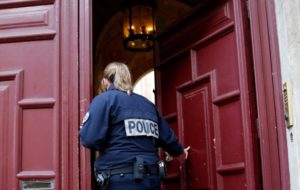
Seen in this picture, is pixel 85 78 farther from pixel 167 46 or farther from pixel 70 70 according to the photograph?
pixel 167 46

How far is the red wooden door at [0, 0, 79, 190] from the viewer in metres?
4.10

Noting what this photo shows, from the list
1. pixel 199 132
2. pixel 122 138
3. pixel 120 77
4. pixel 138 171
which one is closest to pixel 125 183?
pixel 138 171

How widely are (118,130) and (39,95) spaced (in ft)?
2.38

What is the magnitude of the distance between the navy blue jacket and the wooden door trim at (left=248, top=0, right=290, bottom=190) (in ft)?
2.31

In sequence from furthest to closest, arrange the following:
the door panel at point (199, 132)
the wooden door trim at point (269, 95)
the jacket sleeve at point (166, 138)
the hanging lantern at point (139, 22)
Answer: the hanging lantern at point (139, 22) → the door panel at point (199, 132) → the jacket sleeve at point (166, 138) → the wooden door trim at point (269, 95)

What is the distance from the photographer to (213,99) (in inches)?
173

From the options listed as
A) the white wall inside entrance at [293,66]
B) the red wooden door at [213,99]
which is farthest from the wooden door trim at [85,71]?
the white wall inside entrance at [293,66]

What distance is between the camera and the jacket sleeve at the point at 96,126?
3760 mm

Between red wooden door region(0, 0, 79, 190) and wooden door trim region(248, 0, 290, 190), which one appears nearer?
wooden door trim region(248, 0, 290, 190)

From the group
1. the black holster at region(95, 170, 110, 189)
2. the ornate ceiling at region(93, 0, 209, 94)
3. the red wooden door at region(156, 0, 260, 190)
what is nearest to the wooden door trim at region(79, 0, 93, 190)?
the black holster at region(95, 170, 110, 189)

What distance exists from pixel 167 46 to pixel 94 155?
131cm

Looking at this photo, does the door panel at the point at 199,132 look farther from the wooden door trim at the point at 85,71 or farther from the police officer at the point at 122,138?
the wooden door trim at the point at 85,71

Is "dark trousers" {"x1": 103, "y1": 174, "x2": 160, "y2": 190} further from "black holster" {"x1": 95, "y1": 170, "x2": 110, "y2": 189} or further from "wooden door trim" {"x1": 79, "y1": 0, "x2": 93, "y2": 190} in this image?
"wooden door trim" {"x1": 79, "y1": 0, "x2": 93, "y2": 190}

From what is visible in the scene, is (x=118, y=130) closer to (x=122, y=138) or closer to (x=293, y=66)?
(x=122, y=138)
